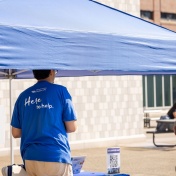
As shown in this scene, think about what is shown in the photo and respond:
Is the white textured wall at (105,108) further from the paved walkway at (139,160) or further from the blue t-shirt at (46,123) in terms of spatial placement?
the blue t-shirt at (46,123)

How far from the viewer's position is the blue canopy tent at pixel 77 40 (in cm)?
609

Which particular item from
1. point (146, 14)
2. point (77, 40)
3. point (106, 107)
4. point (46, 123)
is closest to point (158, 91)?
point (146, 14)

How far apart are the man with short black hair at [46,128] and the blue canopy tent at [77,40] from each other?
0.29 m

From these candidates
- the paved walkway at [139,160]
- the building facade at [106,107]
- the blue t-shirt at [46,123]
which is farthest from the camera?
the building facade at [106,107]

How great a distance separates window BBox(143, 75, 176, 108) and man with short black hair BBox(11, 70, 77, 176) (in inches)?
1221

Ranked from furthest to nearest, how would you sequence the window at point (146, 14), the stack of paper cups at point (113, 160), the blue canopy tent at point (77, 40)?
the window at point (146, 14)
the stack of paper cups at point (113, 160)
the blue canopy tent at point (77, 40)

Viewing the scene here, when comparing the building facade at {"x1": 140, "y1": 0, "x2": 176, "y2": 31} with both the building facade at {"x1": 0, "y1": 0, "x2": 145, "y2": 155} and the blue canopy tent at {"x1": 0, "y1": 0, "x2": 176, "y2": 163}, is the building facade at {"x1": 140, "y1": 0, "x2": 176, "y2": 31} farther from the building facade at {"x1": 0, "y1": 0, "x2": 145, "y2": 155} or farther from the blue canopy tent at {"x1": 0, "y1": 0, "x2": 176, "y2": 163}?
the blue canopy tent at {"x1": 0, "y1": 0, "x2": 176, "y2": 163}

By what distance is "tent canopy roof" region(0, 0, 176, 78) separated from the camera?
609 cm

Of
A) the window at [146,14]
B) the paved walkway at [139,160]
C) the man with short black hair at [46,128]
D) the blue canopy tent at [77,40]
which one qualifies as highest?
the window at [146,14]

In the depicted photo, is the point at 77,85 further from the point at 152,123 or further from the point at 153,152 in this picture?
the point at 152,123

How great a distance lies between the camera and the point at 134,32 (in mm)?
7059

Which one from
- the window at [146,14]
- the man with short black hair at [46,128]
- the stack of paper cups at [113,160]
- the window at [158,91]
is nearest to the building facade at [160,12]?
the window at [146,14]

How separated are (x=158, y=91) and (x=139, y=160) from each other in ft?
75.6

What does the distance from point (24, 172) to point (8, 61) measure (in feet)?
4.23
